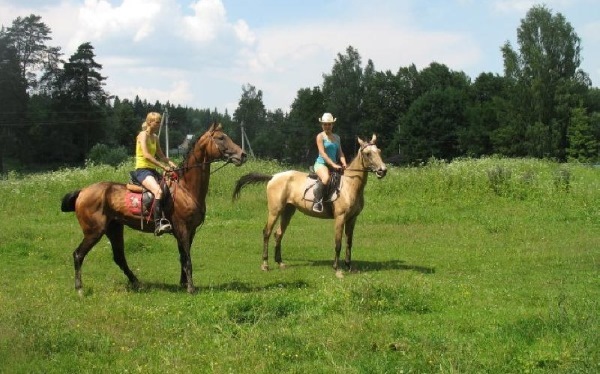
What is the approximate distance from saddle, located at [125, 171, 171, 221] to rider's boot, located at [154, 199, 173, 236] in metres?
0.12

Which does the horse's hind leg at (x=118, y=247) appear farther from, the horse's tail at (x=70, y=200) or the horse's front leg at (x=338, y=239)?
the horse's front leg at (x=338, y=239)

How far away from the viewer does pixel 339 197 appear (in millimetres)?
13836

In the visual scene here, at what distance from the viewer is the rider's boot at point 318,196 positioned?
14086mm

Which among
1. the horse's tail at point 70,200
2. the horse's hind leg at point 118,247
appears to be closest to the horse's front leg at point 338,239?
the horse's hind leg at point 118,247

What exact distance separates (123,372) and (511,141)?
7253 cm

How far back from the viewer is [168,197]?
37.8 feet

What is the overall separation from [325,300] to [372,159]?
4.61 m

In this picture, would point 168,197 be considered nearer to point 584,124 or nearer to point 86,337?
point 86,337

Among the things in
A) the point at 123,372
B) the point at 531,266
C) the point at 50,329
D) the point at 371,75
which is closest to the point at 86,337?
the point at 50,329

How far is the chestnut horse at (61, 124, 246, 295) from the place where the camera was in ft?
37.6

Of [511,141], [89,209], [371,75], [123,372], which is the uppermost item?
[371,75]

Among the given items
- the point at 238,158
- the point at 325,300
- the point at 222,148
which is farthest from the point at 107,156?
the point at 325,300

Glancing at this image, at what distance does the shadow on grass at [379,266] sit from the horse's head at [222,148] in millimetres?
4175

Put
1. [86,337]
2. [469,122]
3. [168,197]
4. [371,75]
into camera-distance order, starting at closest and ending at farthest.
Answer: [86,337] → [168,197] → [469,122] → [371,75]
